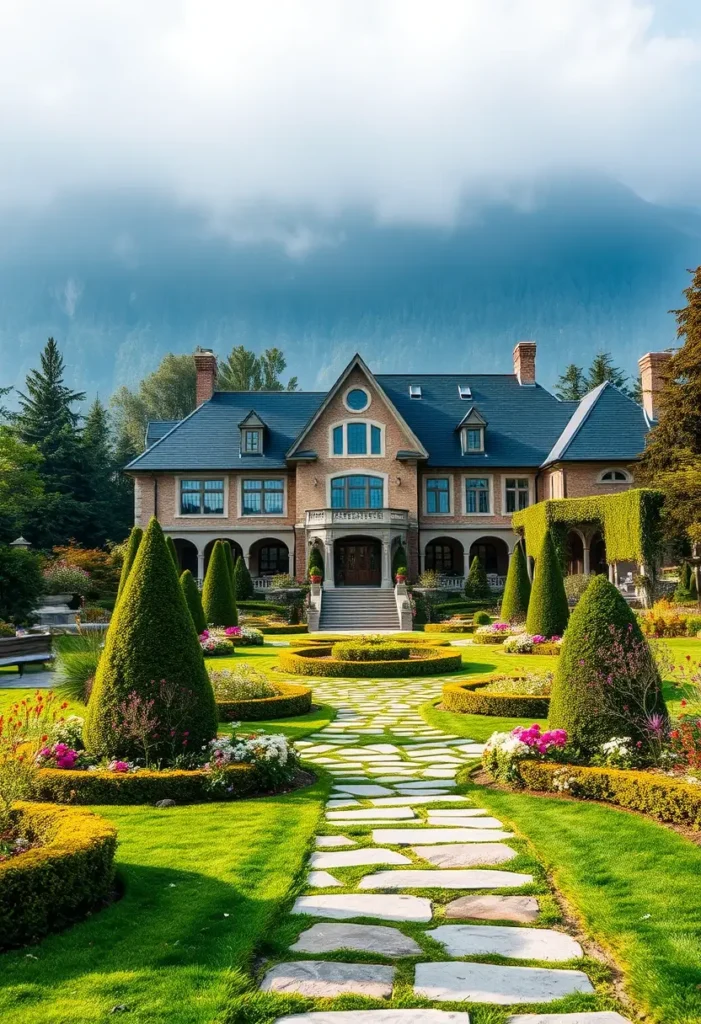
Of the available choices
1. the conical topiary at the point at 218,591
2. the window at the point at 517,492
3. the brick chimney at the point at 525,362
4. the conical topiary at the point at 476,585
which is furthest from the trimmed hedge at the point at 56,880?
the brick chimney at the point at 525,362

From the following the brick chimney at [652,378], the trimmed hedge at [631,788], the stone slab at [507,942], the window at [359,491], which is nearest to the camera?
the stone slab at [507,942]

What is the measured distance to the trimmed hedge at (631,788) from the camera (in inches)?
255

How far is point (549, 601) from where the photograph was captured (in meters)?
20.6

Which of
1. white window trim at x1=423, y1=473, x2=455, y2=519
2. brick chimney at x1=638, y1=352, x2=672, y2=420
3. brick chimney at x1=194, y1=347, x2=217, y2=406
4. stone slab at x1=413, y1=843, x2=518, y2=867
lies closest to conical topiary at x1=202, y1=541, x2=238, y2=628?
white window trim at x1=423, y1=473, x2=455, y2=519

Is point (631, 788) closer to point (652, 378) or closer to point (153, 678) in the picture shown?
point (153, 678)

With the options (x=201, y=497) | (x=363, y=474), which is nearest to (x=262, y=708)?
(x=363, y=474)

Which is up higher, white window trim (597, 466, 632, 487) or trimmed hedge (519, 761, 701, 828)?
white window trim (597, 466, 632, 487)

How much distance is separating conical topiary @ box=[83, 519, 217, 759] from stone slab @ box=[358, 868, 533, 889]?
3101 mm

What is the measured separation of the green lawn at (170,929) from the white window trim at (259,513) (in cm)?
3336

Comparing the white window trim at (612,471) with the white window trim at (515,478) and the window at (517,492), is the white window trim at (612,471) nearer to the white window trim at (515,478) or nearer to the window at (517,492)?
the white window trim at (515,478)

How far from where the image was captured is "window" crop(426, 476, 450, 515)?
40.5 m

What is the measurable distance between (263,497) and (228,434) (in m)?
3.98

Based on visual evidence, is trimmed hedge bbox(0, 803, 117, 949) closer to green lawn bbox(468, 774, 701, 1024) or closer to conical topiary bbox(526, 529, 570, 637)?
green lawn bbox(468, 774, 701, 1024)

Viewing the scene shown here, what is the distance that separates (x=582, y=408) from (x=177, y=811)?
37131mm
